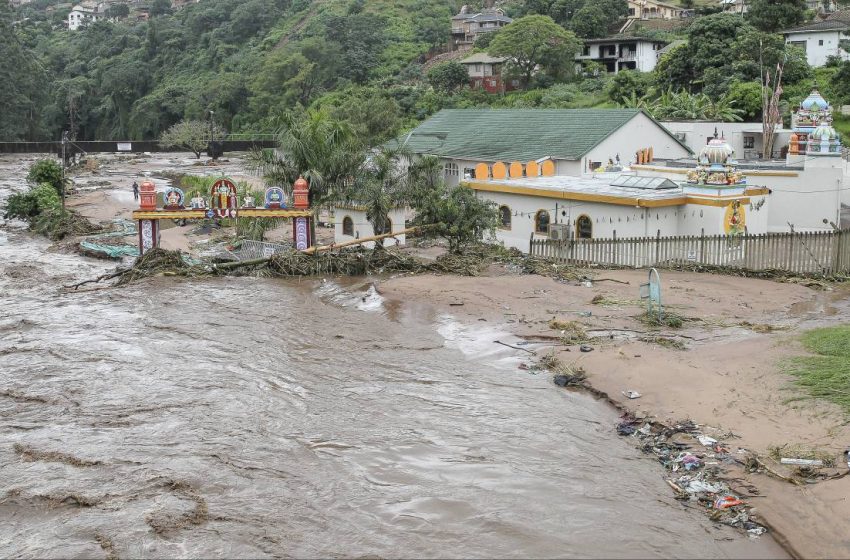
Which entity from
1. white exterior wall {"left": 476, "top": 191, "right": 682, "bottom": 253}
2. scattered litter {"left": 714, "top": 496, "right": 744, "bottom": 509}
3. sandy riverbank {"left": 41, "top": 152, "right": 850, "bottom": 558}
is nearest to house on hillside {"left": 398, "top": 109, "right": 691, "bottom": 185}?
white exterior wall {"left": 476, "top": 191, "right": 682, "bottom": 253}

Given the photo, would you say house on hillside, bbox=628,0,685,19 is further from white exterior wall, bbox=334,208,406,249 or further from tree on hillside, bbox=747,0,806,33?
white exterior wall, bbox=334,208,406,249

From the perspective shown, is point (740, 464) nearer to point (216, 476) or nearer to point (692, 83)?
point (216, 476)

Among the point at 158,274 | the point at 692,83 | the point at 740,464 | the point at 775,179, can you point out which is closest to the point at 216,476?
the point at 740,464

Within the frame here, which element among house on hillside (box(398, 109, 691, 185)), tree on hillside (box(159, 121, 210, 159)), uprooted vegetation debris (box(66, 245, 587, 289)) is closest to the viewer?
uprooted vegetation debris (box(66, 245, 587, 289))

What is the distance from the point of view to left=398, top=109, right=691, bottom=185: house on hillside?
3853 centimetres

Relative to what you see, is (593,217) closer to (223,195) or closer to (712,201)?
(712,201)

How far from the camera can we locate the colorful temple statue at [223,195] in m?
30.4

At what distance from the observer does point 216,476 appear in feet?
47.9

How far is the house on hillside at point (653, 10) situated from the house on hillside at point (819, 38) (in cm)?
3051

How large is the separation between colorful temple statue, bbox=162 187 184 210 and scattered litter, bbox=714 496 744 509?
21741 millimetres

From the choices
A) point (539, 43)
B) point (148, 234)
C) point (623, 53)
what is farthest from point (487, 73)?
point (148, 234)

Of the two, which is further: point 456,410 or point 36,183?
point 36,183

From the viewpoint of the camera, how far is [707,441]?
48.0 feet

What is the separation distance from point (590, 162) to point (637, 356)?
67.5 feet
